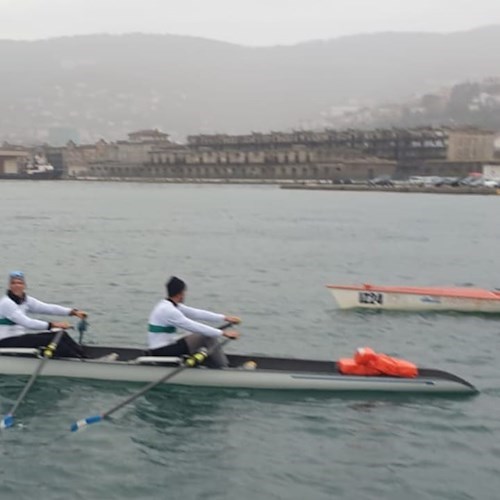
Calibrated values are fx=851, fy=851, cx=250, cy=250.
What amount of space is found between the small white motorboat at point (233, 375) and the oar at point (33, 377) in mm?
336

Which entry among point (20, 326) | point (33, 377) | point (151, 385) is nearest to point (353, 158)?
point (20, 326)

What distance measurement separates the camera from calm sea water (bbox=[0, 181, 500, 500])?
1188 cm

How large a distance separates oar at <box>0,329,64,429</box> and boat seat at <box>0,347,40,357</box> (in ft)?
0.89

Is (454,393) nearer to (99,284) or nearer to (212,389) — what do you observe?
(212,389)

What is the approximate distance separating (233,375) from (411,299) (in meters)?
10.8

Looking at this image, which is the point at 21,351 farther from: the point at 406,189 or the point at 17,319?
the point at 406,189

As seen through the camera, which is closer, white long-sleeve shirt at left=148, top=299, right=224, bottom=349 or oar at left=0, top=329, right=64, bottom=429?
oar at left=0, top=329, right=64, bottom=429

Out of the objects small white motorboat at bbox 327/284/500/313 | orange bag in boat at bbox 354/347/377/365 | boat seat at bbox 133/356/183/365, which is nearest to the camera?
boat seat at bbox 133/356/183/365

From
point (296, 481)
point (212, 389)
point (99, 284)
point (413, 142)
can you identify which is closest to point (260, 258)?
point (99, 284)

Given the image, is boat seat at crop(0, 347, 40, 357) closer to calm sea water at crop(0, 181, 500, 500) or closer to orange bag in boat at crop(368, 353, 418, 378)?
calm sea water at crop(0, 181, 500, 500)

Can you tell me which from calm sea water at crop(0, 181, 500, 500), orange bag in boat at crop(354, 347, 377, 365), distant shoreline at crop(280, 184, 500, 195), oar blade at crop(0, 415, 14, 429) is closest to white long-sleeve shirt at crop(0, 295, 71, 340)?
calm sea water at crop(0, 181, 500, 500)

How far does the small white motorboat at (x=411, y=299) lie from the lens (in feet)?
80.6

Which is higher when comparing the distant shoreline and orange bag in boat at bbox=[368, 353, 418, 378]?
orange bag in boat at bbox=[368, 353, 418, 378]

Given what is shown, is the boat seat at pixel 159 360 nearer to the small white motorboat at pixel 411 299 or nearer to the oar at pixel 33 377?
the oar at pixel 33 377
